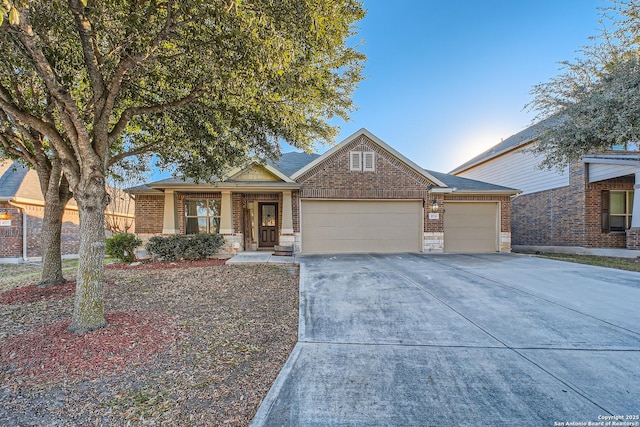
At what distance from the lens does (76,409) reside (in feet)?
8.40

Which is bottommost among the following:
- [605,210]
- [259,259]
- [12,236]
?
[259,259]

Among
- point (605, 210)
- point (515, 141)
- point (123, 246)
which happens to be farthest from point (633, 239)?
point (123, 246)

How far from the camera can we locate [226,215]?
11.4 meters

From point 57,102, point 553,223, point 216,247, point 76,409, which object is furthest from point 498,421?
point 553,223

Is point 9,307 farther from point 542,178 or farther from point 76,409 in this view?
point 542,178

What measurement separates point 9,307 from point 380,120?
44.6ft

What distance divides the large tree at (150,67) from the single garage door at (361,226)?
231 inches

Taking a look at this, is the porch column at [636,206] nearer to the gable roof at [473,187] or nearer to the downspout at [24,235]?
the gable roof at [473,187]

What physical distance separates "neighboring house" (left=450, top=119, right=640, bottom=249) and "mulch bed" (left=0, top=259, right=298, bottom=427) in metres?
13.7

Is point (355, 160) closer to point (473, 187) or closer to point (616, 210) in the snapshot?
point (473, 187)

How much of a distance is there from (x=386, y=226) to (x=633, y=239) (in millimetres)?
9748

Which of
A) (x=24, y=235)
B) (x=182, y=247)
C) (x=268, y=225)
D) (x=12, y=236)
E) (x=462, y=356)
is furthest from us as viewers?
(x=268, y=225)

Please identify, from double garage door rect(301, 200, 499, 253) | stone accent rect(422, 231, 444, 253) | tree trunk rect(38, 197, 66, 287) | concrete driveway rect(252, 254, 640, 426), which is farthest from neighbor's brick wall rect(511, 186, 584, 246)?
tree trunk rect(38, 197, 66, 287)

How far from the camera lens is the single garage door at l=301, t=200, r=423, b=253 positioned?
11789 millimetres
